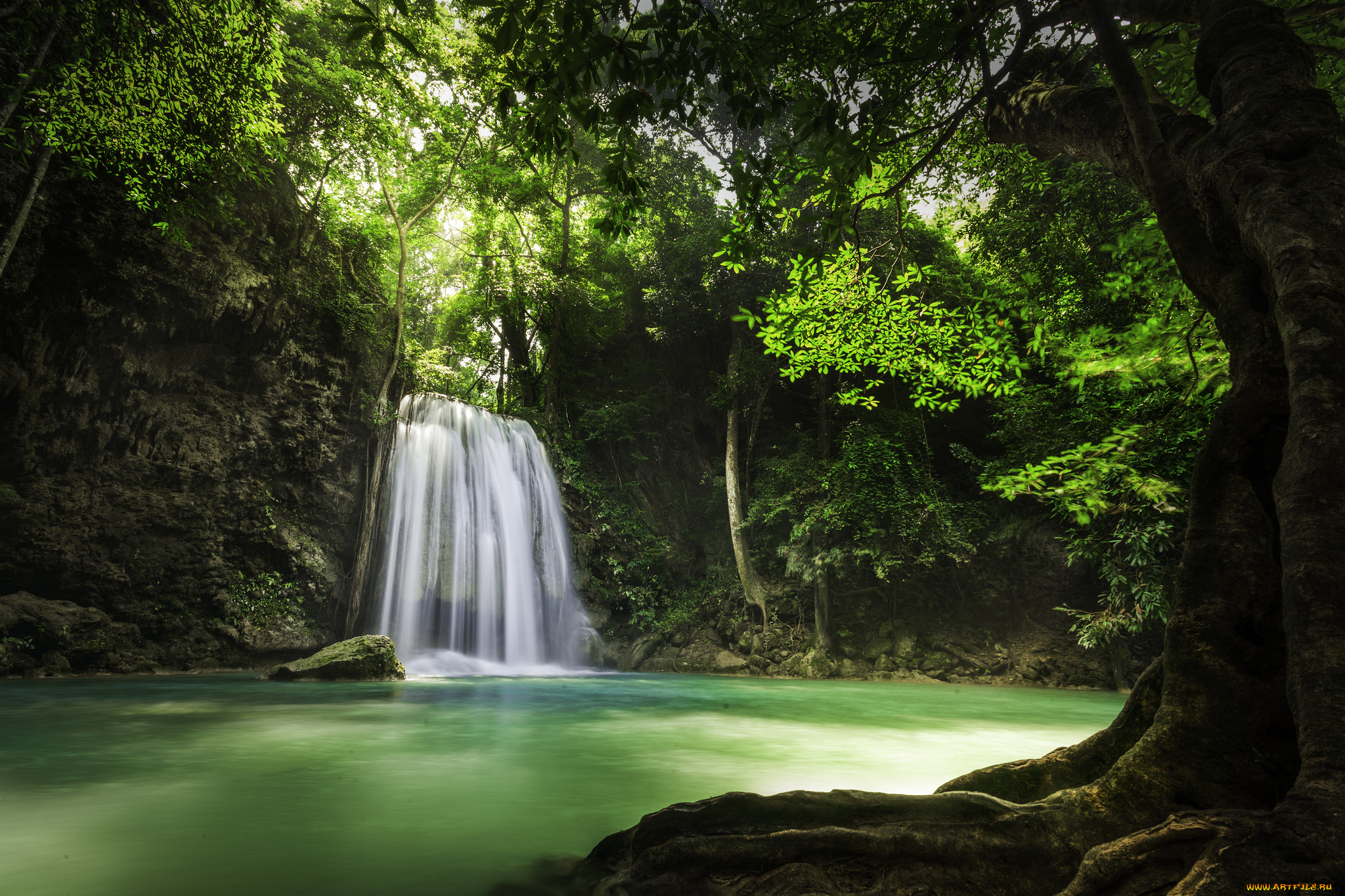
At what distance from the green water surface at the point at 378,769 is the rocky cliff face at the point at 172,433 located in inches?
71.9

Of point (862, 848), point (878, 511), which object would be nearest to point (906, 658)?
point (878, 511)

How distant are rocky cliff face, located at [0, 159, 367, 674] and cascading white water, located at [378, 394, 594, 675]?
1278mm

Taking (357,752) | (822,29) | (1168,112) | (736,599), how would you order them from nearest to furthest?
(1168,112)
(357,752)
(822,29)
(736,599)

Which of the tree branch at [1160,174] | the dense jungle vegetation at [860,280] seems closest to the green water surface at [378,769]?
the dense jungle vegetation at [860,280]

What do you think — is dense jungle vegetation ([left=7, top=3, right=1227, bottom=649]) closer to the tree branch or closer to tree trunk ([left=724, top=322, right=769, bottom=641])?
tree trunk ([left=724, top=322, right=769, bottom=641])

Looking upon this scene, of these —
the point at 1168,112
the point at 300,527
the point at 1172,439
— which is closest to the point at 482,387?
the point at 300,527

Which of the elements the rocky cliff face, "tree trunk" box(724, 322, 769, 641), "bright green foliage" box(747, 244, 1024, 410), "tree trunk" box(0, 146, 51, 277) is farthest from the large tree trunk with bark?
"tree trunk" box(724, 322, 769, 641)

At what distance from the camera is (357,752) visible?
475cm

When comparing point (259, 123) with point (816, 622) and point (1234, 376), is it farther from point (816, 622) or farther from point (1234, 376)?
point (816, 622)

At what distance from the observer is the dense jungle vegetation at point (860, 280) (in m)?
2.03

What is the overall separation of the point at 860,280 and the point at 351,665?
10.3 m

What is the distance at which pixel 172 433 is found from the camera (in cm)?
1098

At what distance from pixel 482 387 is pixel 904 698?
18.6 metres

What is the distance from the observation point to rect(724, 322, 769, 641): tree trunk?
53.2ft
